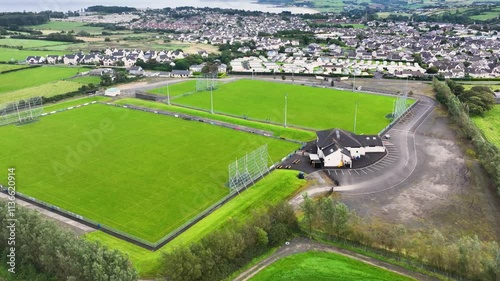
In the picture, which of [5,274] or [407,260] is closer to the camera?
[5,274]

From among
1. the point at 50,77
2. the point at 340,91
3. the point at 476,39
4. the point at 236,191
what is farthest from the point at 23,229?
the point at 476,39

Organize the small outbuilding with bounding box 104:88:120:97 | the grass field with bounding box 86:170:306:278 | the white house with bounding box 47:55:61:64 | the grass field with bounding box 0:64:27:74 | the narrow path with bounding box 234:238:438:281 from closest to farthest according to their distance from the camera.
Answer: the narrow path with bounding box 234:238:438:281, the grass field with bounding box 86:170:306:278, the small outbuilding with bounding box 104:88:120:97, the grass field with bounding box 0:64:27:74, the white house with bounding box 47:55:61:64

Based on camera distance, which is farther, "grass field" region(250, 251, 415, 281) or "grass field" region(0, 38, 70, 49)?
"grass field" region(0, 38, 70, 49)

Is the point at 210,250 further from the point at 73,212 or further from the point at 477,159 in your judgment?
the point at 477,159

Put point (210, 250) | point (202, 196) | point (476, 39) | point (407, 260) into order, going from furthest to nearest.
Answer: point (476, 39) → point (202, 196) → point (407, 260) → point (210, 250)

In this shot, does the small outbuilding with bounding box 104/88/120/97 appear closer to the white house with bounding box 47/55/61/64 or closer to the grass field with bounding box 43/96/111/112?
the grass field with bounding box 43/96/111/112

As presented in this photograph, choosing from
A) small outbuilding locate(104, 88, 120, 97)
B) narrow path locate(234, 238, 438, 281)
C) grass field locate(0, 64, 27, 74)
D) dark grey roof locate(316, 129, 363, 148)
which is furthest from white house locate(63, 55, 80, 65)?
narrow path locate(234, 238, 438, 281)
